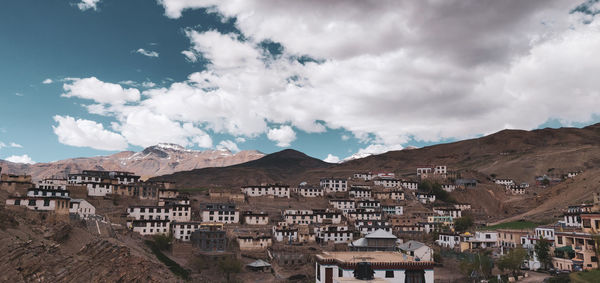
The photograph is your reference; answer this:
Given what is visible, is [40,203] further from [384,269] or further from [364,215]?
[364,215]

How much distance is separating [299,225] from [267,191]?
2006 cm

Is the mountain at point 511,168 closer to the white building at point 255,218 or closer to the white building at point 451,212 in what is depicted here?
the white building at point 451,212

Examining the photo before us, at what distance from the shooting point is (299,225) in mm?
72750

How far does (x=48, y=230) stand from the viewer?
35.5 metres

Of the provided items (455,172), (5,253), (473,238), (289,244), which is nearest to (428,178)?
(455,172)

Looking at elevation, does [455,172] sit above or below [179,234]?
above

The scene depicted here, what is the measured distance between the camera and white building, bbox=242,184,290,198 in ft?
297

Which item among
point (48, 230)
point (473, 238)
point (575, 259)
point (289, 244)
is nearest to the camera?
point (48, 230)

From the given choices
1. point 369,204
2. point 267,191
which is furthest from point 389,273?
point 267,191

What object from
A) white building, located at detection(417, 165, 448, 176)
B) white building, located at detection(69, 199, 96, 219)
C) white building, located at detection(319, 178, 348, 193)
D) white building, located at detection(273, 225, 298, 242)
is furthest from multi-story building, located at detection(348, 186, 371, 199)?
white building, located at detection(69, 199, 96, 219)

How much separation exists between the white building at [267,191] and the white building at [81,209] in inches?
1390

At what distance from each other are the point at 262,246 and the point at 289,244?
4637 millimetres

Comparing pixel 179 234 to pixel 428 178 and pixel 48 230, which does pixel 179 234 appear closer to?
pixel 48 230

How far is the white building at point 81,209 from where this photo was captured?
187ft
